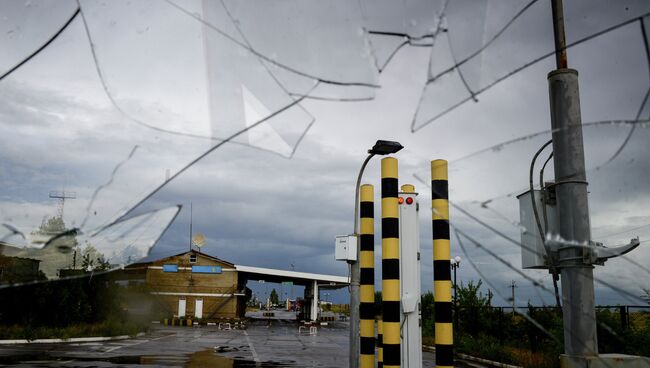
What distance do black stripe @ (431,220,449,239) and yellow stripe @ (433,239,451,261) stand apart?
5 centimetres

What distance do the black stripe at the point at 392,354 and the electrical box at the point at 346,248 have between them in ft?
6.09

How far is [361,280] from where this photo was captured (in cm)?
770

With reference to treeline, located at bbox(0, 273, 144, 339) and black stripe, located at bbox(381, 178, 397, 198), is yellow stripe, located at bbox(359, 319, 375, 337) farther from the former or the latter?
treeline, located at bbox(0, 273, 144, 339)

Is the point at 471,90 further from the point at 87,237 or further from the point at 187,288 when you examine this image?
the point at 187,288

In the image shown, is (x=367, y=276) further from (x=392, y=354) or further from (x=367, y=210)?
(x=392, y=354)

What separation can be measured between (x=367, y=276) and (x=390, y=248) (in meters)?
1.27

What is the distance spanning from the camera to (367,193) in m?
7.85

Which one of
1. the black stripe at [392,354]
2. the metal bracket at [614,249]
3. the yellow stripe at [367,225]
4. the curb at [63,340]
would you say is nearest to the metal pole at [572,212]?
the metal bracket at [614,249]

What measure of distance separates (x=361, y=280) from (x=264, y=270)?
40972 millimetres

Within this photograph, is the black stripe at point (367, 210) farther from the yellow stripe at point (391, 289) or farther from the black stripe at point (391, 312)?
the black stripe at point (391, 312)

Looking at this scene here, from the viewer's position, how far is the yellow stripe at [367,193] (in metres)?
7.85

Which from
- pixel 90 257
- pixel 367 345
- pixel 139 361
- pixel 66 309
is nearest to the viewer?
pixel 90 257

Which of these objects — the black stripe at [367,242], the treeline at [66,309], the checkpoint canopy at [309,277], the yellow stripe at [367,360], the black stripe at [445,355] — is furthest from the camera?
the checkpoint canopy at [309,277]

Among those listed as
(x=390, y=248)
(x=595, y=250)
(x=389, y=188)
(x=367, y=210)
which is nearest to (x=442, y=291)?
(x=390, y=248)
